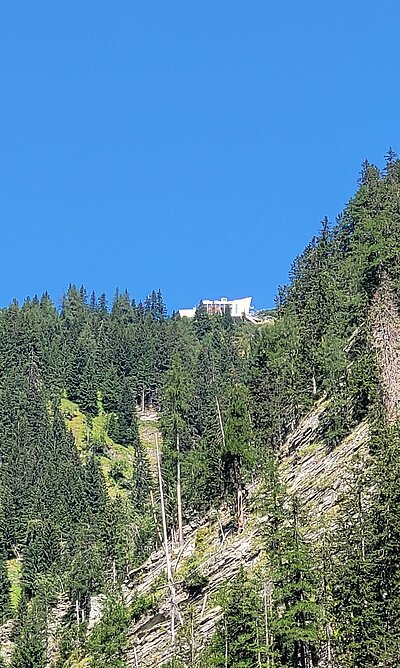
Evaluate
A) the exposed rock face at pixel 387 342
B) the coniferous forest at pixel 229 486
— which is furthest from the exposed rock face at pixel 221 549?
the exposed rock face at pixel 387 342

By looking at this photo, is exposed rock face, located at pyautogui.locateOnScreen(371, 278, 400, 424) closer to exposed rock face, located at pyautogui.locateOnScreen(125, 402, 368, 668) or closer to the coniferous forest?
the coniferous forest

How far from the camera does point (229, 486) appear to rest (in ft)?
214

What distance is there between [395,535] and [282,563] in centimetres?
619

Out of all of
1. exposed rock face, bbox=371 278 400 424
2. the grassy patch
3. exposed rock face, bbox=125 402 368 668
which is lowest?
exposed rock face, bbox=125 402 368 668

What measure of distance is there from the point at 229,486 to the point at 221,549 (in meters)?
6.05

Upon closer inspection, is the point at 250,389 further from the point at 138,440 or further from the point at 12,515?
the point at 138,440

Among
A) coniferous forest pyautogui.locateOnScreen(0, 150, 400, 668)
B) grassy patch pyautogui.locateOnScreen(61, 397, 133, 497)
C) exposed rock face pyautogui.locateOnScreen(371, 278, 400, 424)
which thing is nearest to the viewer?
coniferous forest pyautogui.locateOnScreen(0, 150, 400, 668)

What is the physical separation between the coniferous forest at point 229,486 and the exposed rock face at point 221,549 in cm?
25

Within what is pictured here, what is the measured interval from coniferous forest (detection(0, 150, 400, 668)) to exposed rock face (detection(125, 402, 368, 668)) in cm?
25

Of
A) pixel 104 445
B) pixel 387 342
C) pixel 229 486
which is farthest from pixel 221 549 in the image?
pixel 104 445

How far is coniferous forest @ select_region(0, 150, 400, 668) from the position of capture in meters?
35.2

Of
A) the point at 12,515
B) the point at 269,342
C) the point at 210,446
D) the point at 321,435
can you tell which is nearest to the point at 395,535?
the point at 321,435

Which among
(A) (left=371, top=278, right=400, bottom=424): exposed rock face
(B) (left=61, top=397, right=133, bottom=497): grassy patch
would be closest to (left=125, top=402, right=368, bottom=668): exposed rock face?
(A) (left=371, top=278, right=400, bottom=424): exposed rock face

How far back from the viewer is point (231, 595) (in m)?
38.0
